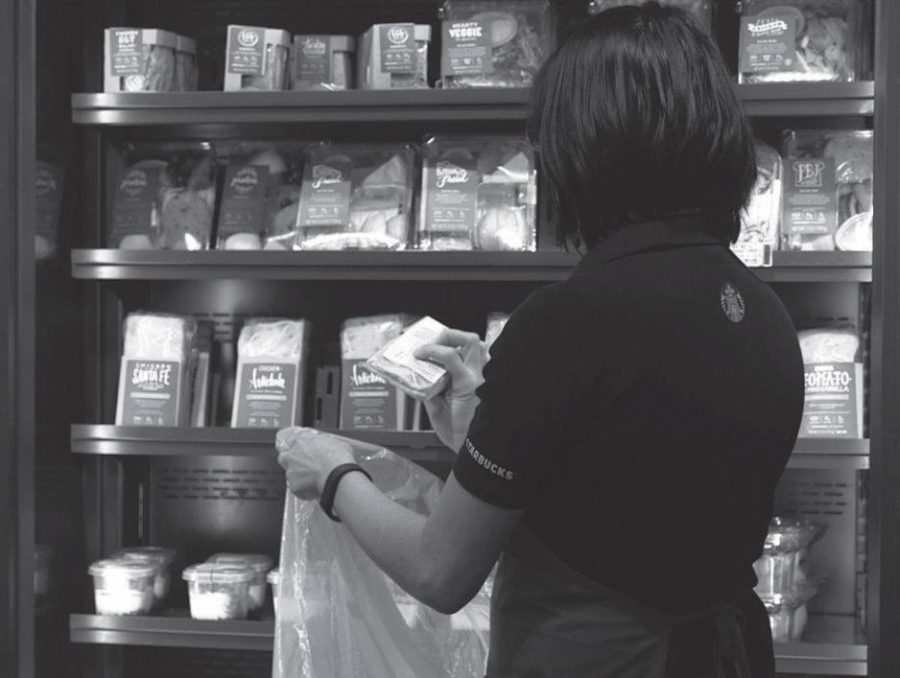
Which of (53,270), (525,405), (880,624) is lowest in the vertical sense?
(880,624)

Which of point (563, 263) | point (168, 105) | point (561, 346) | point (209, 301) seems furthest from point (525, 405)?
point (209, 301)

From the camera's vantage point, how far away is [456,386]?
5.47 feet

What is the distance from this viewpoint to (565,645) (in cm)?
119

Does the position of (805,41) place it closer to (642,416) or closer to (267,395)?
(267,395)

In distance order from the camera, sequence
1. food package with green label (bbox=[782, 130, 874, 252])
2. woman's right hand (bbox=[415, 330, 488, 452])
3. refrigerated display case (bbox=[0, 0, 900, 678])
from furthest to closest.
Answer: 1. food package with green label (bbox=[782, 130, 874, 252])
2. refrigerated display case (bbox=[0, 0, 900, 678])
3. woman's right hand (bbox=[415, 330, 488, 452])

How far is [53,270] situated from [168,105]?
0.45m

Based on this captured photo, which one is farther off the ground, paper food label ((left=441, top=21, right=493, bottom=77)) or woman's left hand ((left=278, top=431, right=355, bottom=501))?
paper food label ((left=441, top=21, right=493, bottom=77))

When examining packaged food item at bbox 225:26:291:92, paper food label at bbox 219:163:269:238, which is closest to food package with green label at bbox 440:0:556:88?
packaged food item at bbox 225:26:291:92

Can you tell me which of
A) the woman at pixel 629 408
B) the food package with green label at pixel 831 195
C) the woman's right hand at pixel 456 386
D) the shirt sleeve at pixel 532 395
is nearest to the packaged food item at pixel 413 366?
the woman's right hand at pixel 456 386

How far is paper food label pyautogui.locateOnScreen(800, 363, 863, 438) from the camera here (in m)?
2.44

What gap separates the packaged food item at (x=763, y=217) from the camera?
2.41 metres

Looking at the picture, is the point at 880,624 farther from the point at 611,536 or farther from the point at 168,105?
the point at 168,105

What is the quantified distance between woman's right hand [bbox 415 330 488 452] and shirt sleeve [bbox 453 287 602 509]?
0.52 meters

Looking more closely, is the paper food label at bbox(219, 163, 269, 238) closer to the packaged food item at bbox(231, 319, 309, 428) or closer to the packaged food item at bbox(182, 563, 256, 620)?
the packaged food item at bbox(231, 319, 309, 428)
